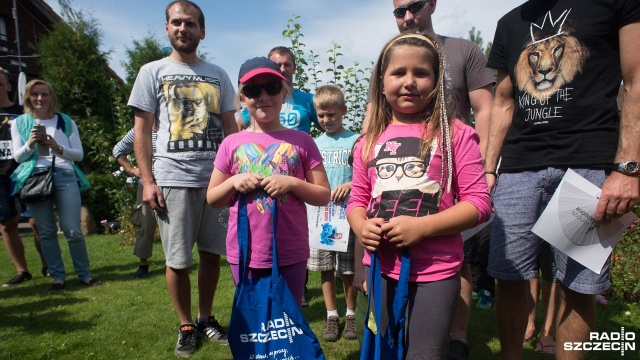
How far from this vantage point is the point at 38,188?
464 centimetres

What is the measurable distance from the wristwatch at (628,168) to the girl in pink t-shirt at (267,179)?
1.45 meters

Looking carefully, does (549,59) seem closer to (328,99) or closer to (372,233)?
(372,233)

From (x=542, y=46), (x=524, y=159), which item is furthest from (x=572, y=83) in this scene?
(x=524, y=159)

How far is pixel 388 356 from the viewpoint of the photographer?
1701 mm

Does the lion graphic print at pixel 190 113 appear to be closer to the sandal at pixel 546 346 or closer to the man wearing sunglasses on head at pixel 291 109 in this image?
the man wearing sunglasses on head at pixel 291 109

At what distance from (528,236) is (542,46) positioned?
1.00 meters

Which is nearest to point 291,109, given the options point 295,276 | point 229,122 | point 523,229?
point 229,122

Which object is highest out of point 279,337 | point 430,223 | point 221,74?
point 221,74

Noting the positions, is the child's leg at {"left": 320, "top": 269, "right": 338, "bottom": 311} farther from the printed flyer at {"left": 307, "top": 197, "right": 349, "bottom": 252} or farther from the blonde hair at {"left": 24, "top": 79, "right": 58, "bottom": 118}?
the blonde hair at {"left": 24, "top": 79, "right": 58, "bottom": 118}

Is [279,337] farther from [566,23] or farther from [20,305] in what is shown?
[20,305]

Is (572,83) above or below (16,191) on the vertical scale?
above

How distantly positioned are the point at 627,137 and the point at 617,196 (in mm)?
270

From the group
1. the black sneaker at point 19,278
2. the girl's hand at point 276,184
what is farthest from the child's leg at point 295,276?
the black sneaker at point 19,278

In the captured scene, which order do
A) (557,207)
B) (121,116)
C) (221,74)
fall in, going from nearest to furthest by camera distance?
(557,207) < (221,74) < (121,116)
